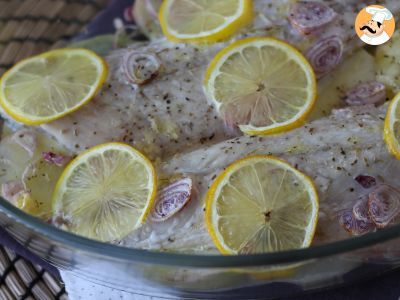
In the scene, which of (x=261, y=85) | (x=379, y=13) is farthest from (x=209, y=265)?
(x=379, y=13)

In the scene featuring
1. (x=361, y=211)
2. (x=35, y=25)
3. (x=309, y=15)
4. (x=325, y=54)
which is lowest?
(x=361, y=211)

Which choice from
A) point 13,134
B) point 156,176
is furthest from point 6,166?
point 156,176

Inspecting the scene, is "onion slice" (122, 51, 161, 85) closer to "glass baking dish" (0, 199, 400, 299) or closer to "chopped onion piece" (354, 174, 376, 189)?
"glass baking dish" (0, 199, 400, 299)

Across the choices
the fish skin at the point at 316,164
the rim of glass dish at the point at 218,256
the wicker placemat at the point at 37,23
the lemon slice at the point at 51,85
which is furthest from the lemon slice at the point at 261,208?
the wicker placemat at the point at 37,23

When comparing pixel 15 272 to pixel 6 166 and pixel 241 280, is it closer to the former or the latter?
pixel 6 166

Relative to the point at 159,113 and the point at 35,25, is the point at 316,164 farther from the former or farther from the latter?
the point at 35,25

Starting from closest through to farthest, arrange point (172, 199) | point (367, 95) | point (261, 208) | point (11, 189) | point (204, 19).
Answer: point (261, 208), point (172, 199), point (11, 189), point (367, 95), point (204, 19)

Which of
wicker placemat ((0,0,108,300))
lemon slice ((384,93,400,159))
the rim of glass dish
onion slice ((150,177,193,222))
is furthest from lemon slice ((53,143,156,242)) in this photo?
wicker placemat ((0,0,108,300))

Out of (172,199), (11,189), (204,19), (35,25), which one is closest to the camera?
(172,199)
